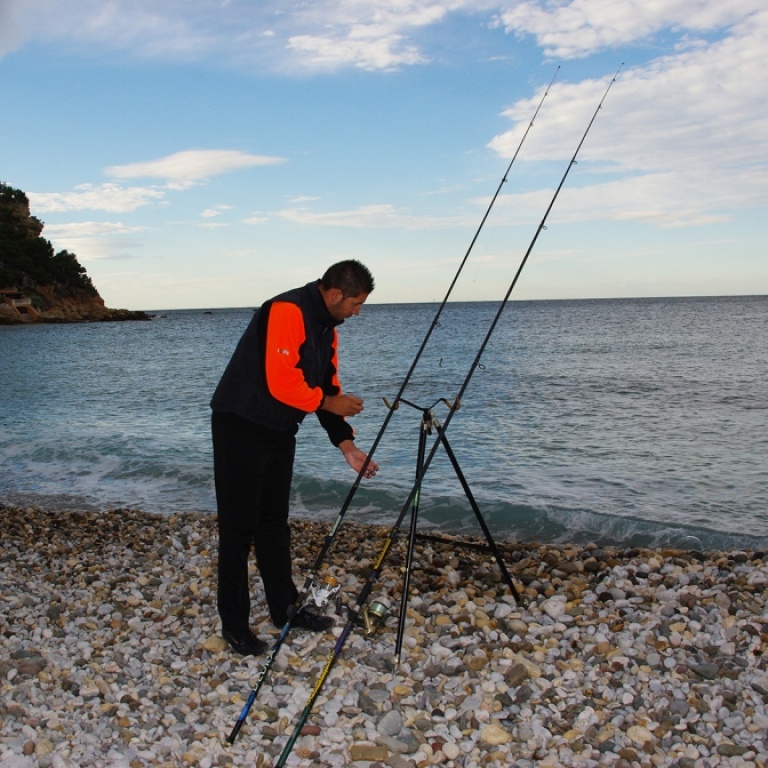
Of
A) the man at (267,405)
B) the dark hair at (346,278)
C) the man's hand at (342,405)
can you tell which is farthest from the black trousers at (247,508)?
the dark hair at (346,278)

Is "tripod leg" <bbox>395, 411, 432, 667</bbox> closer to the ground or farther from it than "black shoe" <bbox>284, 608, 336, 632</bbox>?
farther from it

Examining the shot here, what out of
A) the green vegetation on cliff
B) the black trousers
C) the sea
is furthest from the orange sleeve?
the green vegetation on cliff

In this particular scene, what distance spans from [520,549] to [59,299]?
9098cm

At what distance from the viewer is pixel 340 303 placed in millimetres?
4027

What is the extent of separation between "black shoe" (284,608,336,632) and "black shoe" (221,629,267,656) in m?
0.32

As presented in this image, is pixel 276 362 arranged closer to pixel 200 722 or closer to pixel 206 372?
pixel 200 722

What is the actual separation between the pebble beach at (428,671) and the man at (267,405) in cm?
56

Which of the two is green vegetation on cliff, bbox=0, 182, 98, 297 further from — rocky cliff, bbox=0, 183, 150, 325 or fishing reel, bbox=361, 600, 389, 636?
fishing reel, bbox=361, 600, 389, 636

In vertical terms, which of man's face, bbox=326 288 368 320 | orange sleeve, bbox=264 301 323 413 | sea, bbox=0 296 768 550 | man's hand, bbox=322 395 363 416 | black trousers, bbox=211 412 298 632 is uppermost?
man's face, bbox=326 288 368 320

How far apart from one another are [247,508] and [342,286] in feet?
4.42

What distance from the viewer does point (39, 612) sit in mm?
5109

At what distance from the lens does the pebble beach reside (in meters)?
3.51

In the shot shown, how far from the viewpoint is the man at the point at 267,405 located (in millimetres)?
3871

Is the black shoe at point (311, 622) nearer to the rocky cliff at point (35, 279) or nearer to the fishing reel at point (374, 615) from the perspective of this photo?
the fishing reel at point (374, 615)
